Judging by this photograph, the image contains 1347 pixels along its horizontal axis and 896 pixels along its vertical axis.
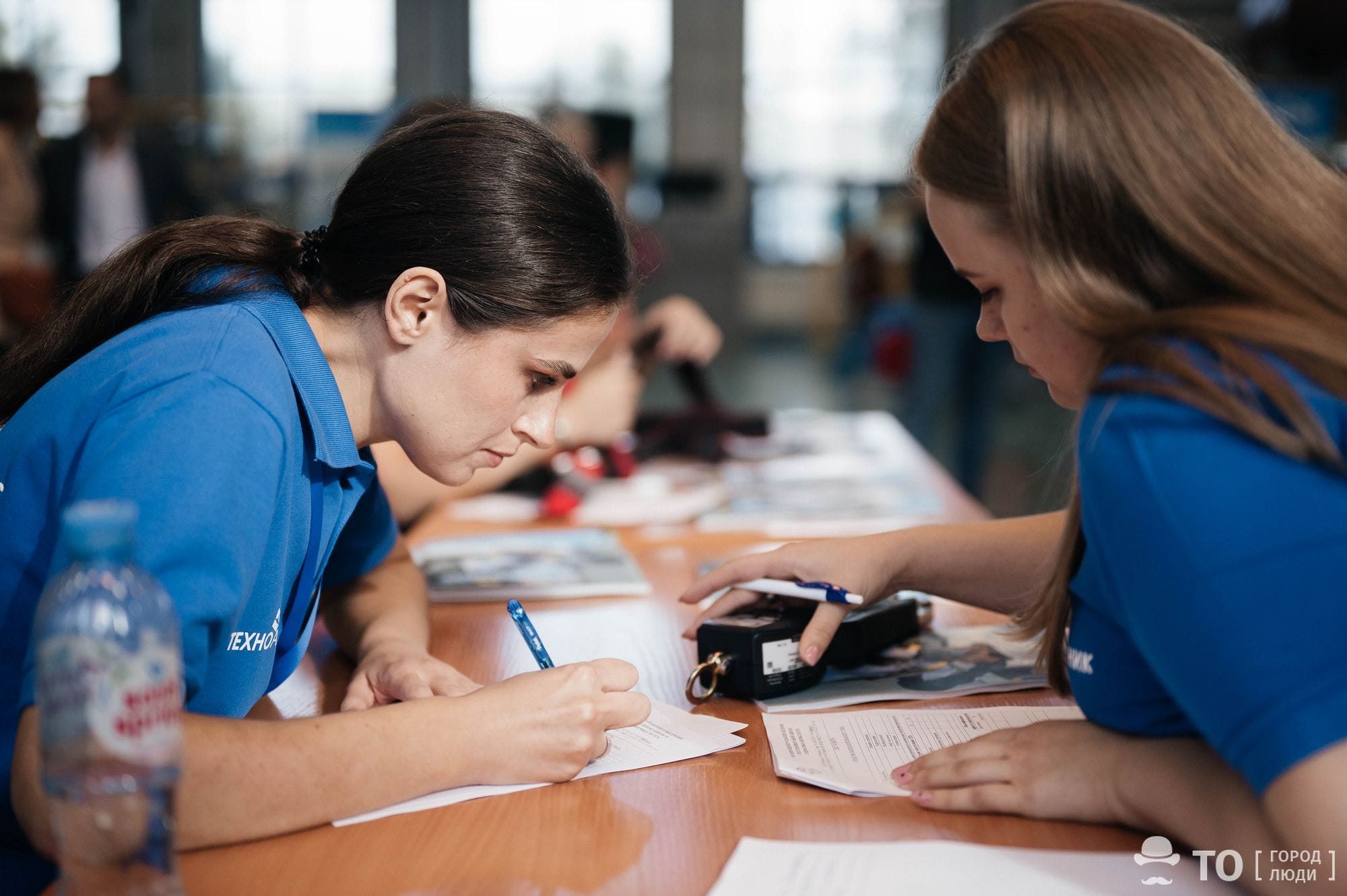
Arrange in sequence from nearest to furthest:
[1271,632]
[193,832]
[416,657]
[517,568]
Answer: [1271,632], [193,832], [416,657], [517,568]

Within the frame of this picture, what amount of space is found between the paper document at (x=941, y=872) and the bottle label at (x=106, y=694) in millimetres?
355

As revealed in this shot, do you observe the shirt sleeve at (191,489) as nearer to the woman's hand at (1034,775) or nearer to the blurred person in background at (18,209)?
the woman's hand at (1034,775)

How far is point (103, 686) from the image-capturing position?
635mm

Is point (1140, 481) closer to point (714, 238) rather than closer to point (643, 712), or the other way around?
point (643, 712)

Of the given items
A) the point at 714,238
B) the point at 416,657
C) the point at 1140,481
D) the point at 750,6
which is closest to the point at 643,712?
the point at 416,657

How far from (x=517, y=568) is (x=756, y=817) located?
852 millimetres

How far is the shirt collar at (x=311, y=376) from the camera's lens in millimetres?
1030

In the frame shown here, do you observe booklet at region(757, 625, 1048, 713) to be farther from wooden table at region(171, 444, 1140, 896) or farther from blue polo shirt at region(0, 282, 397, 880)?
blue polo shirt at region(0, 282, 397, 880)

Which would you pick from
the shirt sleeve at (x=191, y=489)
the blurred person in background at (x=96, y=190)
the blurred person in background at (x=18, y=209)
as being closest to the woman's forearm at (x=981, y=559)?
the shirt sleeve at (x=191, y=489)

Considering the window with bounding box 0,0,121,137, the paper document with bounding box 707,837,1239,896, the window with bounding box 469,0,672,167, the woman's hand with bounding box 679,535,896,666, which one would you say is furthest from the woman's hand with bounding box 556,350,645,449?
the window with bounding box 0,0,121,137

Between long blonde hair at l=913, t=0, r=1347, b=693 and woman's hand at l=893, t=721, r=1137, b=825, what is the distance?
27cm

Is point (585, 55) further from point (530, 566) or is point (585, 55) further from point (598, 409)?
point (530, 566)

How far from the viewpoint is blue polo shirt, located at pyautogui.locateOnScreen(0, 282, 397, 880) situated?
31.4 inches

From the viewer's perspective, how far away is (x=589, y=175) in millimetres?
1179
